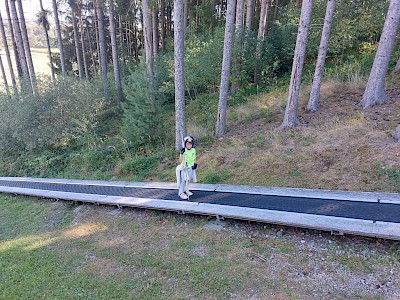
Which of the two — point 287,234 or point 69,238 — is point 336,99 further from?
point 69,238

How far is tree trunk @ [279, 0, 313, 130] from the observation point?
8.70 m

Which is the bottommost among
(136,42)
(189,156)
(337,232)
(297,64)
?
(337,232)

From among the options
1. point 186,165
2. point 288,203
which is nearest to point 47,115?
point 186,165

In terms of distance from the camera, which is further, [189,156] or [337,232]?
[189,156]

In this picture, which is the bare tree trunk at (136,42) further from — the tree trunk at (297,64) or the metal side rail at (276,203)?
the metal side rail at (276,203)

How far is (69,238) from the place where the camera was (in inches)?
262

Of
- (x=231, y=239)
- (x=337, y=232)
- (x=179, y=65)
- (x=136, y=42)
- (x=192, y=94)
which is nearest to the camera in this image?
Result: (x=337, y=232)

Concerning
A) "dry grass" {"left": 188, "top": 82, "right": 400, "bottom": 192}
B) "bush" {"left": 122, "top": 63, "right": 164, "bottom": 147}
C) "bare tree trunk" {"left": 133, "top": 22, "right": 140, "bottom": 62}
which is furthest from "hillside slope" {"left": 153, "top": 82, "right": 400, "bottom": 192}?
"bare tree trunk" {"left": 133, "top": 22, "right": 140, "bottom": 62}

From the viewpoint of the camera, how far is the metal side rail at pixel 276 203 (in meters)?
4.93

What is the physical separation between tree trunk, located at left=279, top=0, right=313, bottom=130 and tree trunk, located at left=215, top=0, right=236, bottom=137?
238 centimetres

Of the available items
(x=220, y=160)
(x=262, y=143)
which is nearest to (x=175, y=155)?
(x=220, y=160)

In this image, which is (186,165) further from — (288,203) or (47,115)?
(47,115)

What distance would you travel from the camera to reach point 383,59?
9.07 metres

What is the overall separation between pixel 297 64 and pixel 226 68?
8.71 feet
